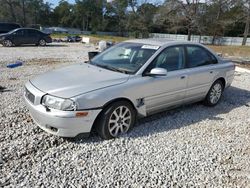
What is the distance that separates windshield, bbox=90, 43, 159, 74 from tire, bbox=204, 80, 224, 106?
188 cm

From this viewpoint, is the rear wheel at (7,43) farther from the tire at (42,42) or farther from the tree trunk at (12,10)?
the tree trunk at (12,10)

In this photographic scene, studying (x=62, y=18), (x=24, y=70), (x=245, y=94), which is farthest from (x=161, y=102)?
(x=62, y=18)

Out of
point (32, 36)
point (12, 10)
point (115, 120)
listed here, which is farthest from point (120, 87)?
point (12, 10)

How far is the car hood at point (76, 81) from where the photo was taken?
3.50m

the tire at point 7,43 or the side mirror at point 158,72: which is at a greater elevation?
the side mirror at point 158,72

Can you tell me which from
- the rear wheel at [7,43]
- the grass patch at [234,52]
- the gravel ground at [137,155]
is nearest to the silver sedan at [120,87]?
the gravel ground at [137,155]

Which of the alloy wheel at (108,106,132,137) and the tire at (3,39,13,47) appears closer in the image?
the alloy wheel at (108,106,132,137)

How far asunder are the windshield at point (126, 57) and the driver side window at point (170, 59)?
147 millimetres

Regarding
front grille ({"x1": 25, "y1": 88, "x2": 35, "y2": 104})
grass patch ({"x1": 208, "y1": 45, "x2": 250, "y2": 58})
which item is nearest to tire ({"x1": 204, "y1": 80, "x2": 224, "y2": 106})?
front grille ({"x1": 25, "y1": 88, "x2": 35, "y2": 104})

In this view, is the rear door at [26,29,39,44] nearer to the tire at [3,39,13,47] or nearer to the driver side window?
the tire at [3,39,13,47]

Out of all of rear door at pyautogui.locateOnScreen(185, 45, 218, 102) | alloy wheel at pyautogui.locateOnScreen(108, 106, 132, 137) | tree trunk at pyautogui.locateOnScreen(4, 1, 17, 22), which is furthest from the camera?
tree trunk at pyautogui.locateOnScreen(4, 1, 17, 22)

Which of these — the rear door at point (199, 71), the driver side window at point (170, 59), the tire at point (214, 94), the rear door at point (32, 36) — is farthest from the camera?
the rear door at point (32, 36)

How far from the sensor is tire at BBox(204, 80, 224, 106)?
5.57 meters

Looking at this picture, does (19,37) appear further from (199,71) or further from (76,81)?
(76,81)
